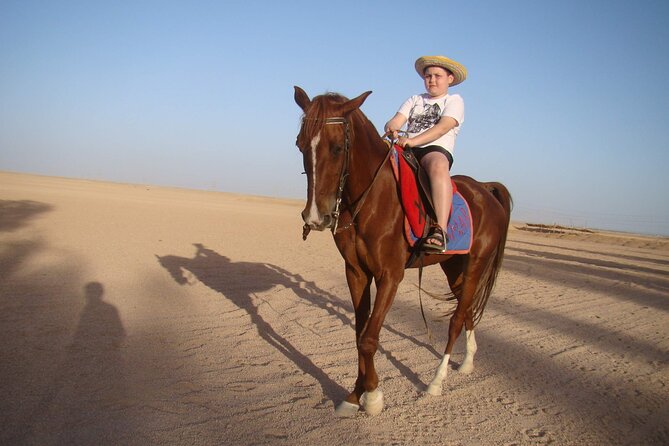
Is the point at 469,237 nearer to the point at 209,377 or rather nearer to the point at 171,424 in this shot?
the point at 209,377

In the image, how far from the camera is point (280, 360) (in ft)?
16.5

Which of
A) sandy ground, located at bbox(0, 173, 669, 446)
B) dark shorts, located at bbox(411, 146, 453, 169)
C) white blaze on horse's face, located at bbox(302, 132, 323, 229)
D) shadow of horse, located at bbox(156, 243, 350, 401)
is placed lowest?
shadow of horse, located at bbox(156, 243, 350, 401)

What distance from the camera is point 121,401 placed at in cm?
371

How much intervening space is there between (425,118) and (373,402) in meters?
2.85

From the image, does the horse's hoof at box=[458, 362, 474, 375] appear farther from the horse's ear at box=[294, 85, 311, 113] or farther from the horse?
the horse's ear at box=[294, 85, 311, 113]

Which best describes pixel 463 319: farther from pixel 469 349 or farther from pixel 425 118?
pixel 425 118

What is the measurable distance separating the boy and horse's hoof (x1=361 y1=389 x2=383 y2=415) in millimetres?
1362

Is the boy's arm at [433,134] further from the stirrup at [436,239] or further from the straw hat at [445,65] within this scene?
the stirrup at [436,239]

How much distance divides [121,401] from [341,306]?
4.56 m

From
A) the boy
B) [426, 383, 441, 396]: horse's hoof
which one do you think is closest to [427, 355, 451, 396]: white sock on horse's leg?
[426, 383, 441, 396]: horse's hoof

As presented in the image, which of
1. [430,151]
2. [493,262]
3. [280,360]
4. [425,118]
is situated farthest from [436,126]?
[280,360]

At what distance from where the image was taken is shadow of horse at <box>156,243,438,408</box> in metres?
4.89

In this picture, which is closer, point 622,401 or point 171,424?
point 171,424

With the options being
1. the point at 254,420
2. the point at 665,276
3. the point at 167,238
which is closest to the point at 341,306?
the point at 254,420
